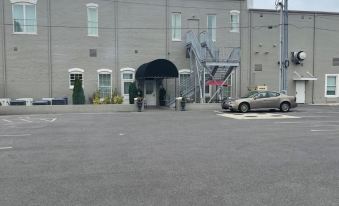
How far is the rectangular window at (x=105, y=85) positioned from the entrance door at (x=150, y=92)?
2.99 metres

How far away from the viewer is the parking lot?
19.3 feet

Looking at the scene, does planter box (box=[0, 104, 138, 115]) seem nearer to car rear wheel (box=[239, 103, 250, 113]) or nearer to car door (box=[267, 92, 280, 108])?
car rear wheel (box=[239, 103, 250, 113])

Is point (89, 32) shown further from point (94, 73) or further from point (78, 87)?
point (78, 87)

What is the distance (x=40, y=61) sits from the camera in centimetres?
2742

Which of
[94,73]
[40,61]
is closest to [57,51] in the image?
[40,61]

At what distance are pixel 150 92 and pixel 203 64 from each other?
570cm

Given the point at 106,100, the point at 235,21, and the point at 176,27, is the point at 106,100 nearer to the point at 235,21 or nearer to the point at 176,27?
the point at 176,27

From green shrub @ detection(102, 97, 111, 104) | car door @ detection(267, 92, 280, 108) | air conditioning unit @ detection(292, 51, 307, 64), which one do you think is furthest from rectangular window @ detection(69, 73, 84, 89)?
air conditioning unit @ detection(292, 51, 307, 64)

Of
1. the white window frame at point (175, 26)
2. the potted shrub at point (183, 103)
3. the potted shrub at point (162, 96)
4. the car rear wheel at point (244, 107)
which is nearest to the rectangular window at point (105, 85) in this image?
the potted shrub at point (162, 96)

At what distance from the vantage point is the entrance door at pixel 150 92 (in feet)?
98.7

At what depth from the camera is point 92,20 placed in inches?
1118

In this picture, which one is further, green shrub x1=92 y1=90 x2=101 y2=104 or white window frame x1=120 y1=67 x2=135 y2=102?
white window frame x1=120 y1=67 x2=135 y2=102

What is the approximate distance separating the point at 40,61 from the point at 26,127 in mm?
12566

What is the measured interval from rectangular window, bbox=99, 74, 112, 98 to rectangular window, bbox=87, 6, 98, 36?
132 inches
